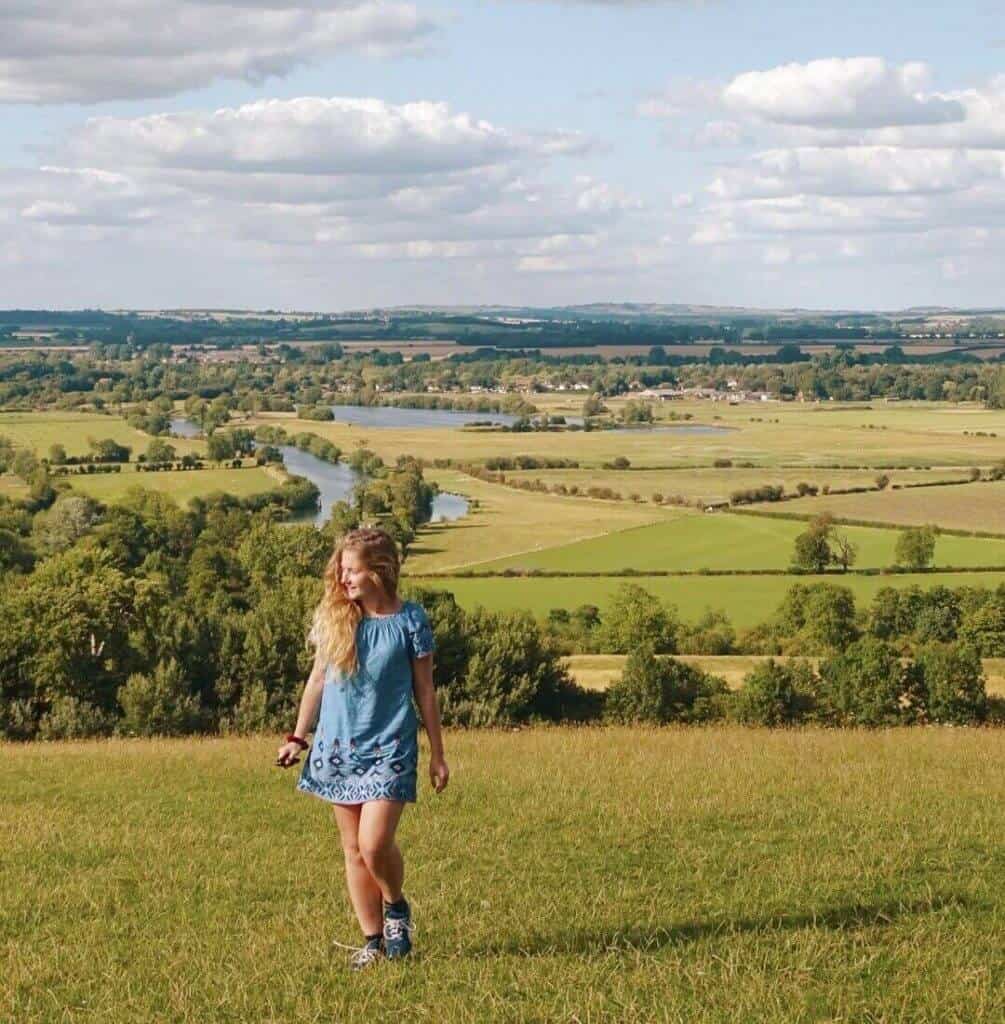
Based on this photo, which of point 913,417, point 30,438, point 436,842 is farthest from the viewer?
point 913,417

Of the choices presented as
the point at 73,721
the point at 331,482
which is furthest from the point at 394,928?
the point at 331,482

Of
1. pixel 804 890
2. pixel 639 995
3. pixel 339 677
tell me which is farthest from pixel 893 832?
pixel 339 677

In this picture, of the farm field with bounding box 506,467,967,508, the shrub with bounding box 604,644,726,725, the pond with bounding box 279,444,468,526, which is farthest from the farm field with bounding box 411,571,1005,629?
the farm field with bounding box 506,467,967,508

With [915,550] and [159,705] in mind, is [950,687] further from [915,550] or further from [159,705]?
[915,550]

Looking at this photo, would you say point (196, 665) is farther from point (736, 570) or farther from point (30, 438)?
point (30, 438)

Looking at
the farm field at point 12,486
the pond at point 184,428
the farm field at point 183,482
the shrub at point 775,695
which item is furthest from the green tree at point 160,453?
the shrub at point 775,695

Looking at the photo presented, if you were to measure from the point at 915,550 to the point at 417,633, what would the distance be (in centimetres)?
6240

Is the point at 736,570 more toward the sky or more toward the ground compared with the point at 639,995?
more toward the ground

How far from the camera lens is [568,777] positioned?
13.9m

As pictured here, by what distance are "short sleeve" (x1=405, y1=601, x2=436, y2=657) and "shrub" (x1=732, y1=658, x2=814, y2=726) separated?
2817 centimetres

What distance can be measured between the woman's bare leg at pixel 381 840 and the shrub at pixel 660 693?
2695 cm

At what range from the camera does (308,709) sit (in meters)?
7.39

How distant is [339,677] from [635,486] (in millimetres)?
92261

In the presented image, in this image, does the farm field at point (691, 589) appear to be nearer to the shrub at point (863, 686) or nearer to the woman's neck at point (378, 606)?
the shrub at point (863, 686)
